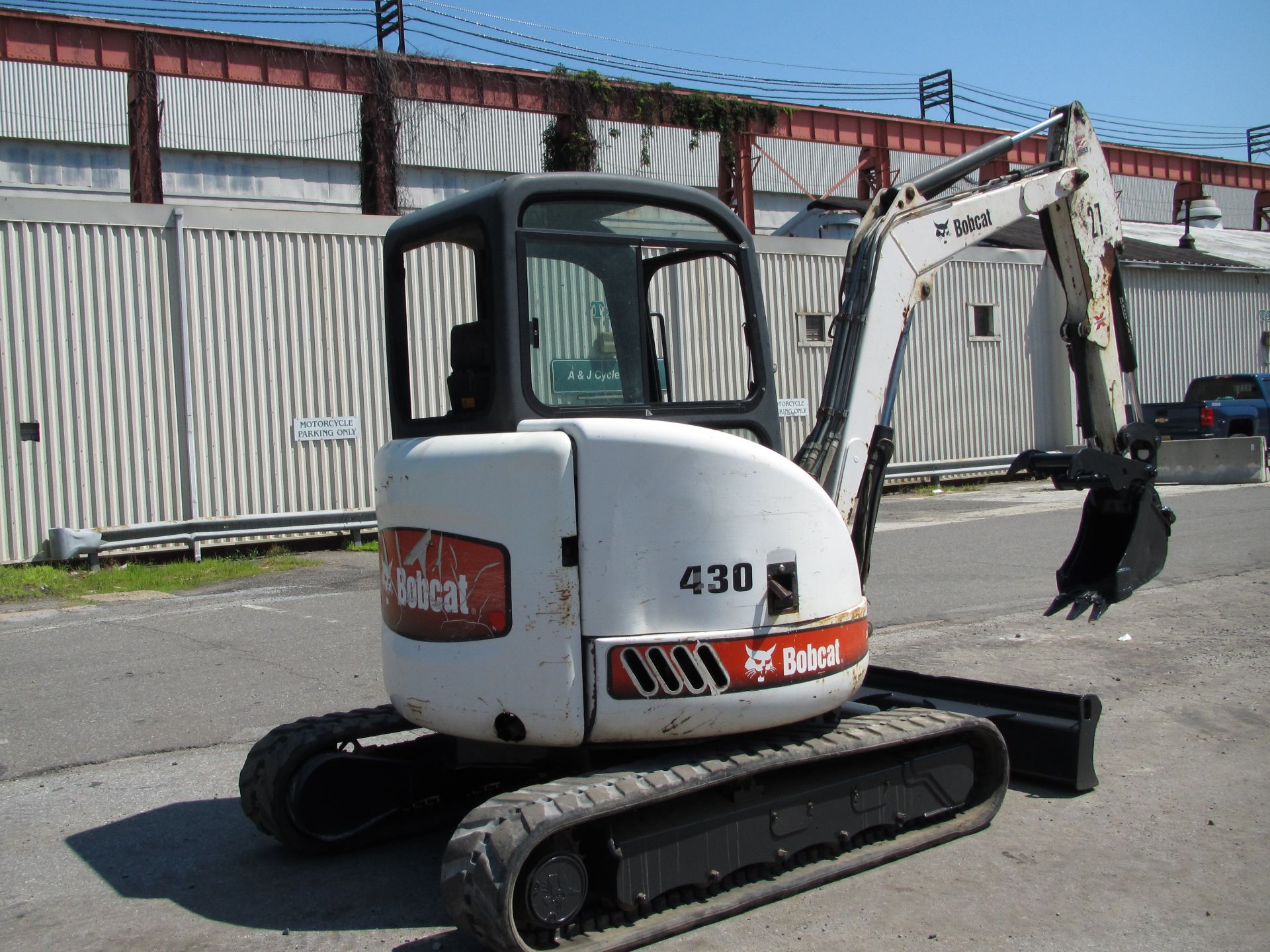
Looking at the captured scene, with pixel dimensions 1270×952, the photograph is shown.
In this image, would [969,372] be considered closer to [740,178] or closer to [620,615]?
[740,178]

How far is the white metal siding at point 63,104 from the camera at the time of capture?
92.5 ft

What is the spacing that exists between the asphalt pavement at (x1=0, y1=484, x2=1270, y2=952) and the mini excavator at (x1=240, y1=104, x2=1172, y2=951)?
0.85 feet

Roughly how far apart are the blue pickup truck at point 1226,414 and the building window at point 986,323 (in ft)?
10.7

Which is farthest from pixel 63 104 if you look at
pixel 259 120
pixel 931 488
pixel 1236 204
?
pixel 1236 204

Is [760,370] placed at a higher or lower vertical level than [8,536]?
higher

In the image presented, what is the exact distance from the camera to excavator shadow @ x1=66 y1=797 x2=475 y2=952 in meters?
4.43

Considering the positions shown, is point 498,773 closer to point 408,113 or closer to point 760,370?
point 760,370

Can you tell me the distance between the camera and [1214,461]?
21453 mm

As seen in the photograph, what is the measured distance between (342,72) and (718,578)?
83.9 feet

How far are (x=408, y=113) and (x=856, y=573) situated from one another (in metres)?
25.7

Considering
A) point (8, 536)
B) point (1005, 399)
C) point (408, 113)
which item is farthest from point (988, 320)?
point (8, 536)

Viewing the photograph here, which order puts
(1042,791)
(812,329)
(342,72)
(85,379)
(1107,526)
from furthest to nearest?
(342,72), (812,329), (85,379), (1107,526), (1042,791)

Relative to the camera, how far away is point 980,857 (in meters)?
4.80

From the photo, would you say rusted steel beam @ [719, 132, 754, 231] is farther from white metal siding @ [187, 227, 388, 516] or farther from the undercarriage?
the undercarriage
